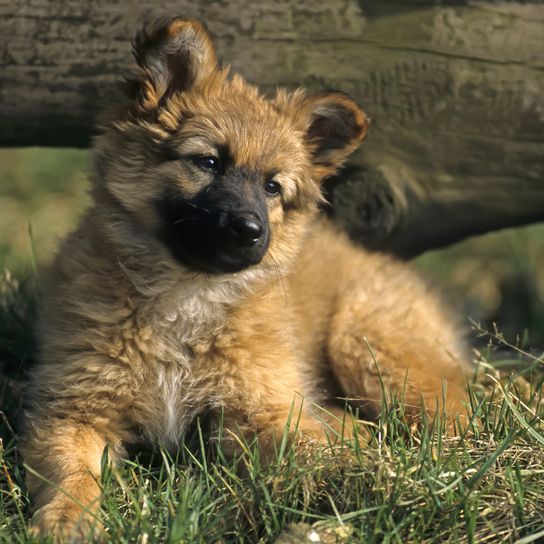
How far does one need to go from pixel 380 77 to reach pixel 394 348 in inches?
55.5

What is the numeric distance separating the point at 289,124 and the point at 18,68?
1.39 meters

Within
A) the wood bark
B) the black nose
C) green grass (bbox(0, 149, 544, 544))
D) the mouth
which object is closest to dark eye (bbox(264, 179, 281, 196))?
the mouth

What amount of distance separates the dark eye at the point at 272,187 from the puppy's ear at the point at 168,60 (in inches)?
20.8

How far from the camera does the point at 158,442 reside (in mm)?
3736

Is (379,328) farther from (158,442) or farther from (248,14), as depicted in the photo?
(248,14)

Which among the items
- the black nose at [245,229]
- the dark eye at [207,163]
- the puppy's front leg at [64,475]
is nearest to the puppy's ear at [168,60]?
the dark eye at [207,163]

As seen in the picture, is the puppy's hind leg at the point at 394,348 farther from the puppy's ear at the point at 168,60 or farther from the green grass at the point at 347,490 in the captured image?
the puppy's ear at the point at 168,60

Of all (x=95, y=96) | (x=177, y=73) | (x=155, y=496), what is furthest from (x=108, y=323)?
(x=95, y=96)

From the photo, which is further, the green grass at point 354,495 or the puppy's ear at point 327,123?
the puppy's ear at point 327,123

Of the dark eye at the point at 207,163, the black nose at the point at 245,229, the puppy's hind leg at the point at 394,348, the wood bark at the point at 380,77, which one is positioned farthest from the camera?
the wood bark at the point at 380,77

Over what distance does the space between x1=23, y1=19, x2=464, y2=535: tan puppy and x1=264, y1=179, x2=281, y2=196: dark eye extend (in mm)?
12

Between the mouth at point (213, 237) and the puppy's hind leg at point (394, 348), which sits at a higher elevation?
the mouth at point (213, 237)

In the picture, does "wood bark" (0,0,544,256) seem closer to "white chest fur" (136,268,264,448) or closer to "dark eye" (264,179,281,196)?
"dark eye" (264,179,281,196)

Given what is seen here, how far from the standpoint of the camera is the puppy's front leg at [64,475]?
3.00 metres
